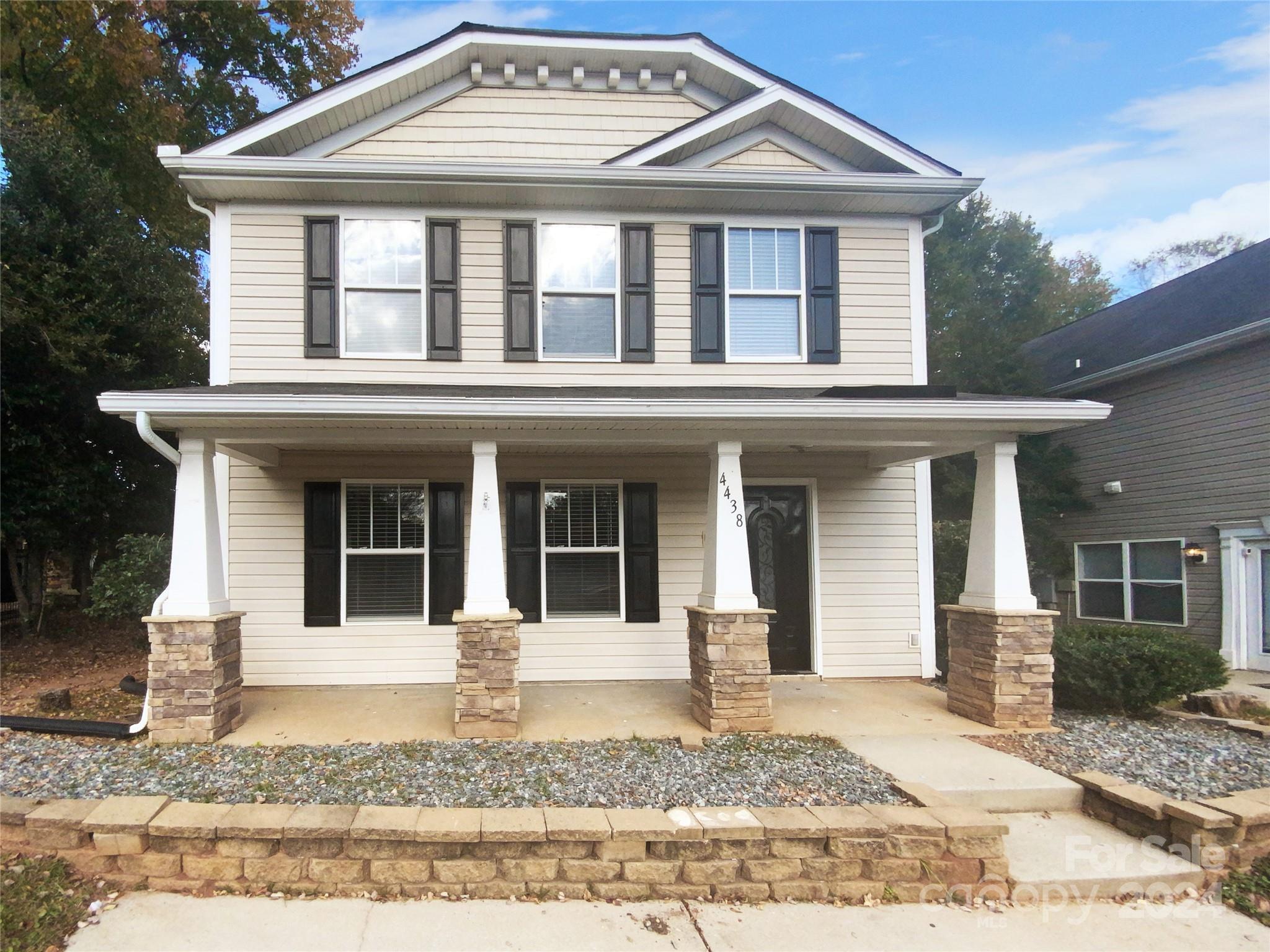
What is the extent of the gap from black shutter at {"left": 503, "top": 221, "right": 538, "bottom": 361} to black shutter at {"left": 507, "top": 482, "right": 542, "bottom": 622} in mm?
1368

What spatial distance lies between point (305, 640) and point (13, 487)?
4474 millimetres

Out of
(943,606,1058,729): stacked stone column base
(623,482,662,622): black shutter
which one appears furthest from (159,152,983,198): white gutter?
(943,606,1058,729): stacked stone column base

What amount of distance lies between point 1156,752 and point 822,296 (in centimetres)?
477

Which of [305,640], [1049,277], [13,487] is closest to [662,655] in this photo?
[305,640]

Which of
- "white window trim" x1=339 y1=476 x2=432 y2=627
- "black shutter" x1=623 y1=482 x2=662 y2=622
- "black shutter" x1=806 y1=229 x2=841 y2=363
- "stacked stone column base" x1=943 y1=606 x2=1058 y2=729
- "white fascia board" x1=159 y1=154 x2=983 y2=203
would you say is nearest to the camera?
"stacked stone column base" x1=943 y1=606 x2=1058 y2=729

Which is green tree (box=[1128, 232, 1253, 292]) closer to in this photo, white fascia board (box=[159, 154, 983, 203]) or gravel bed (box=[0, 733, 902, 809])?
white fascia board (box=[159, 154, 983, 203])

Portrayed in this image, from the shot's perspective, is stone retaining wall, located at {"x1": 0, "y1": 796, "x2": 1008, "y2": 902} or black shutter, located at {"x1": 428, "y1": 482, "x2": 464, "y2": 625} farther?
black shutter, located at {"x1": 428, "y1": 482, "x2": 464, "y2": 625}

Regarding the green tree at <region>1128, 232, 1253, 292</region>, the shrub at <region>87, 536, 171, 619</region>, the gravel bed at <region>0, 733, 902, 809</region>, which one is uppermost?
the green tree at <region>1128, 232, 1253, 292</region>

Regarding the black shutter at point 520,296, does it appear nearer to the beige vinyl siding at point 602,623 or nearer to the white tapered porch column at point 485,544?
the beige vinyl siding at point 602,623

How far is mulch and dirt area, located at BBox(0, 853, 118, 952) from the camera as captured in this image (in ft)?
9.32

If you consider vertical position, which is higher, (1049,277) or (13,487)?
(1049,277)

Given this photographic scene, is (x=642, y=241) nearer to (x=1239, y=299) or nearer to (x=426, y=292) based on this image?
(x=426, y=292)

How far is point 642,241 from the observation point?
7195mm

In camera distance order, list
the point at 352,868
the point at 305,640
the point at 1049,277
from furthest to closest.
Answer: the point at 1049,277
the point at 305,640
the point at 352,868
